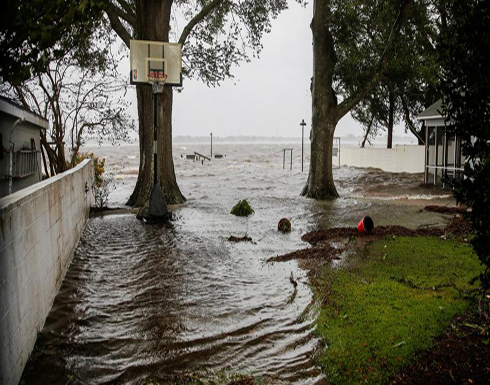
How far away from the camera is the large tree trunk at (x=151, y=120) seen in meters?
13.8

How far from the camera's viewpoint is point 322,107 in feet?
53.6

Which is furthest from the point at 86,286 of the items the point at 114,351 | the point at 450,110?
the point at 450,110

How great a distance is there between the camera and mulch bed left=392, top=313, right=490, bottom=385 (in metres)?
3.55

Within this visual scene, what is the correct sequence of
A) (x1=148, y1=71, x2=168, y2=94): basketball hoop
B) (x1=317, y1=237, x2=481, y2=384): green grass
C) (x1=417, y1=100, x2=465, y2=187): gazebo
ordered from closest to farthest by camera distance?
(x1=317, y1=237, x2=481, y2=384): green grass → (x1=148, y1=71, x2=168, y2=94): basketball hoop → (x1=417, y1=100, x2=465, y2=187): gazebo

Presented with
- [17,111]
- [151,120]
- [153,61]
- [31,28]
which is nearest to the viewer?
[31,28]

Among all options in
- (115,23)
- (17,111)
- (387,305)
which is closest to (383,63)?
(115,23)

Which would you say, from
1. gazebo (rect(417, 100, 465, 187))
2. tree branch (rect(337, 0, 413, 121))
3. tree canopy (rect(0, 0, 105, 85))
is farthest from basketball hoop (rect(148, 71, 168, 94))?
gazebo (rect(417, 100, 465, 187))

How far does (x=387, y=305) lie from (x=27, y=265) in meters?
3.79

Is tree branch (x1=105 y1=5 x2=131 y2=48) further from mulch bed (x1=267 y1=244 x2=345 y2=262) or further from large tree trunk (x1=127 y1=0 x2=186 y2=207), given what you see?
mulch bed (x1=267 y1=244 x2=345 y2=262)

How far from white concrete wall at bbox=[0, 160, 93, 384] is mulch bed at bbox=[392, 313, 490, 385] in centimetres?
300

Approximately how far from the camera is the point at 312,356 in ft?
13.5

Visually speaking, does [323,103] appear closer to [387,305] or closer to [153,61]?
[153,61]

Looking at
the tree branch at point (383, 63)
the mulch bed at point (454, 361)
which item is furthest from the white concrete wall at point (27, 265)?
the tree branch at point (383, 63)

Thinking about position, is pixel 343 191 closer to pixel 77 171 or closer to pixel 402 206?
pixel 402 206
